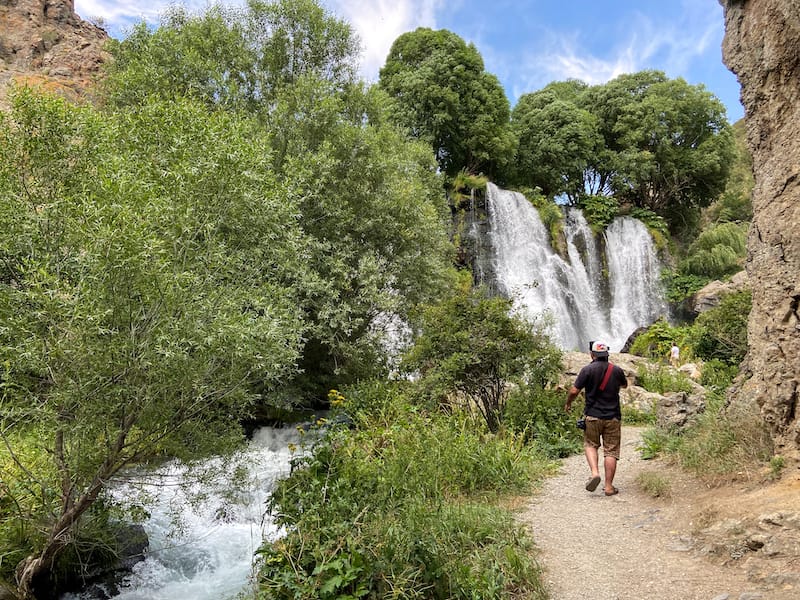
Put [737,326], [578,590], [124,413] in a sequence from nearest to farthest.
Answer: [578,590] < [124,413] < [737,326]

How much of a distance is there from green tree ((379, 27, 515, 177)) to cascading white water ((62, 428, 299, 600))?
20.5 meters

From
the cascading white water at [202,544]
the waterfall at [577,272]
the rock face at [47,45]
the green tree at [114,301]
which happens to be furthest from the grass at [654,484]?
the rock face at [47,45]

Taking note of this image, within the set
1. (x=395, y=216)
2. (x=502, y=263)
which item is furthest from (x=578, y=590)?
(x=502, y=263)

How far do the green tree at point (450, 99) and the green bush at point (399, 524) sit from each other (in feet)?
68.6

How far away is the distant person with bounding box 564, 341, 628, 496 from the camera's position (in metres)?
5.99

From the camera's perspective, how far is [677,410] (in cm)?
725

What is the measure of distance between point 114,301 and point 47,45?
24.9 meters

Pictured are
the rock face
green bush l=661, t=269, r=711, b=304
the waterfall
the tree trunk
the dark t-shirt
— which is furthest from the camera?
green bush l=661, t=269, r=711, b=304

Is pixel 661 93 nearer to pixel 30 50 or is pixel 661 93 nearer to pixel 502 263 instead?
pixel 502 263

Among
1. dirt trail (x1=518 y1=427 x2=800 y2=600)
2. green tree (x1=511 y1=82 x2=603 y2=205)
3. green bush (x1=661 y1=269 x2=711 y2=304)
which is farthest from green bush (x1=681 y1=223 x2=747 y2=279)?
dirt trail (x1=518 y1=427 x2=800 y2=600)

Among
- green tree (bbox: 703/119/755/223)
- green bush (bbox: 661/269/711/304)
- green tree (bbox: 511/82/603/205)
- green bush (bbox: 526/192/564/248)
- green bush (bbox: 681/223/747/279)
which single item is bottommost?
green bush (bbox: 661/269/711/304)

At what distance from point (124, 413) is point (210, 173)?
2738mm

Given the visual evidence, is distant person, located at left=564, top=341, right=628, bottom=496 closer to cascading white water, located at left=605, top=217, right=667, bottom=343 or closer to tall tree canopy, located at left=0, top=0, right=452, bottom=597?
tall tree canopy, located at left=0, top=0, right=452, bottom=597

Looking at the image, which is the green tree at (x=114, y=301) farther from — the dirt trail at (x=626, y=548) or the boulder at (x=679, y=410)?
the boulder at (x=679, y=410)
